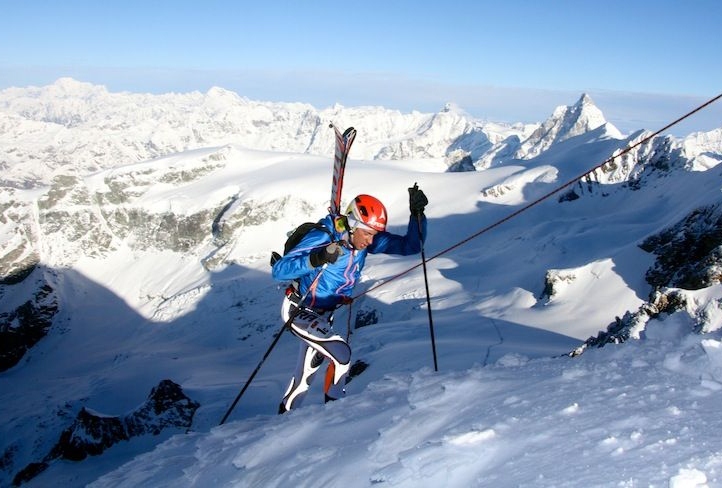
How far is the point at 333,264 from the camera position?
820 centimetres

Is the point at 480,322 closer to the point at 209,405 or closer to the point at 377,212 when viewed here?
the point at 209,405

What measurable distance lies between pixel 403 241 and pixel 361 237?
1008mm

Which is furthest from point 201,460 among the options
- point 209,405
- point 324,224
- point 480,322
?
point 480,322

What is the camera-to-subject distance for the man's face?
771 cm

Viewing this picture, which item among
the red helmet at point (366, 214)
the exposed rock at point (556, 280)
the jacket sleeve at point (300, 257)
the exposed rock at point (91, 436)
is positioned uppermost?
the red helmet at point (366, 214)

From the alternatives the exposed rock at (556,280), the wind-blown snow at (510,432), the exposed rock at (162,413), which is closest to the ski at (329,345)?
the wind-blown snow at (510,432)

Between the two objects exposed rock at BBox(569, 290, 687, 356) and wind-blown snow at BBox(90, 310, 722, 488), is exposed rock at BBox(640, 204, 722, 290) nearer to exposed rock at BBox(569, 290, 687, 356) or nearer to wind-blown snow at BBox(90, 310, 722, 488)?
exposed rock at BBox(569, 290, 687, 356)

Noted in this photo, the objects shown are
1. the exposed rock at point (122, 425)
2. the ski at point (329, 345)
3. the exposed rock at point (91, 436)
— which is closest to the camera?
the ski at point (329, 345)

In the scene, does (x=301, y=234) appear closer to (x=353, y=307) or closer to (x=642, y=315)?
(x=642, y=315)

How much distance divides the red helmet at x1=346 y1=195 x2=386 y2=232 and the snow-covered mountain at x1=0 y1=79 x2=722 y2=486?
7.69 feet

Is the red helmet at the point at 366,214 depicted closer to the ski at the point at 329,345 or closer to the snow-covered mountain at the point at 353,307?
the ski at the point at 329,345

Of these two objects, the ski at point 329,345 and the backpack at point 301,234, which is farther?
the ski at point 329,345

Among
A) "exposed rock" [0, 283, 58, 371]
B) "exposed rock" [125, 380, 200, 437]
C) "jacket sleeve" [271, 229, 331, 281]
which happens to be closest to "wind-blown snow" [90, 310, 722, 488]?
"jacket sleeve" [271, 229, 331, 281]

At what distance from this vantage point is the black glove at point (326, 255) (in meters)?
7.22
